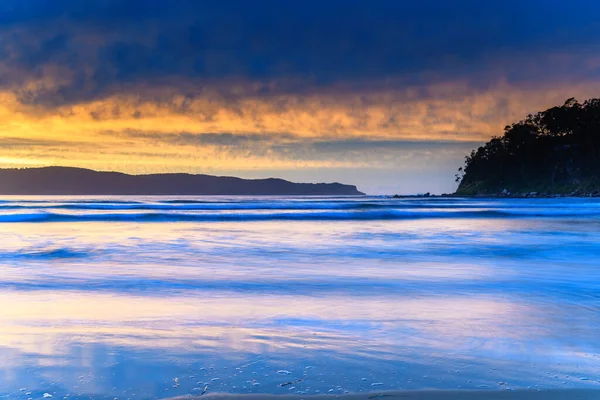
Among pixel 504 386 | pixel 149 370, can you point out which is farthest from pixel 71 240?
pixel 504 386

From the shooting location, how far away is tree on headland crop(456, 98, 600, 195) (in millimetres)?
81062

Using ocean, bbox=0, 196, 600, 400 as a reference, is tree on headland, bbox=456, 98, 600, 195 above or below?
above

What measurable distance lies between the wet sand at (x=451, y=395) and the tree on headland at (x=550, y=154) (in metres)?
80.2

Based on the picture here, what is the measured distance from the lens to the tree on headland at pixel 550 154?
266 feet

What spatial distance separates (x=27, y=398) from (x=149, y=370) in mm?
631

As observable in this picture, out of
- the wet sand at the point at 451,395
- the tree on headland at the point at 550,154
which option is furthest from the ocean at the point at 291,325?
the tree on headland at the point at 550,154

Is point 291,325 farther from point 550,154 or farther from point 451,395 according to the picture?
point 550,154

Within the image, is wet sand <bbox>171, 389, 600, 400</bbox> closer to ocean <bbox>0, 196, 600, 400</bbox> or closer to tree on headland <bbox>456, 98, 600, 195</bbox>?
ocean <bbox>0, 196, 600, 400</bbox>

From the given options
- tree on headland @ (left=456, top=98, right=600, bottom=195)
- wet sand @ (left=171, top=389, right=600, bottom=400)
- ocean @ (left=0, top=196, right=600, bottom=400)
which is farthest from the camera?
tree on headland @ (left=456, top=98, right=600, bottom=195)

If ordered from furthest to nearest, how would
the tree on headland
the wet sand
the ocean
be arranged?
the tree on headland
the ocean
the wet sand

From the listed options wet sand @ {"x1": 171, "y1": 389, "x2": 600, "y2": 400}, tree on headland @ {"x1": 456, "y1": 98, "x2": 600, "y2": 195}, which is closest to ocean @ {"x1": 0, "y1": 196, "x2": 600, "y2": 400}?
wet sand @ {"x1": 171, "y1": 389, "x2": 600, "y2": 400}

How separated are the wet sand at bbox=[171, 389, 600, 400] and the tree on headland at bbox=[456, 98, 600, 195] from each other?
3156 inches

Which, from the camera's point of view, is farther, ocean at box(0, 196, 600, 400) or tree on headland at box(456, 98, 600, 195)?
tree on headland at box(456, 98, 600, 195)

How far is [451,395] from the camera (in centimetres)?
270
